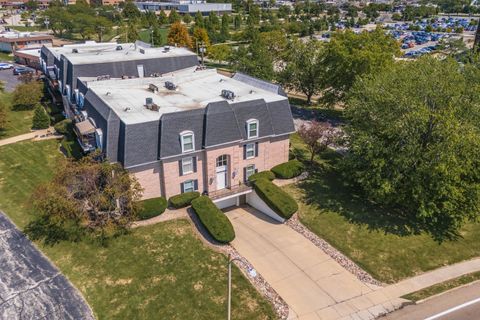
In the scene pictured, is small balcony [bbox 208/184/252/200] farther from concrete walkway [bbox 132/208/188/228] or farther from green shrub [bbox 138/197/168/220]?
green shrub [bbox 138/197/168/220]

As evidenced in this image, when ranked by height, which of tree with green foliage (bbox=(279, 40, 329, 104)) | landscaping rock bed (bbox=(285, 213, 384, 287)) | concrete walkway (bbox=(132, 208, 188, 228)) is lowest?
landscaping rock bed (bbox=(285, 213, 384, 287))

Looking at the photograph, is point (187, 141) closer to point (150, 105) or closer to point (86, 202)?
point (150, 105)

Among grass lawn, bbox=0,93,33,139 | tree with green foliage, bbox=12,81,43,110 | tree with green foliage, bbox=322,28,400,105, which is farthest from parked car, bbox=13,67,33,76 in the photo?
tree with green foliage, bbox=322,28,400,105

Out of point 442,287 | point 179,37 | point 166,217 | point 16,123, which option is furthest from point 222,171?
point 179,37

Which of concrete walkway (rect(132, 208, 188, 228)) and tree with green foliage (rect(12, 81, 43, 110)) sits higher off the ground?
tree with green foliage (rect(12, 81, 43, 110))

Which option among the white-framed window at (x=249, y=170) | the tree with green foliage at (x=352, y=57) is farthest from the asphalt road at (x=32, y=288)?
the tree with green foliage at (x=352, y=57)
